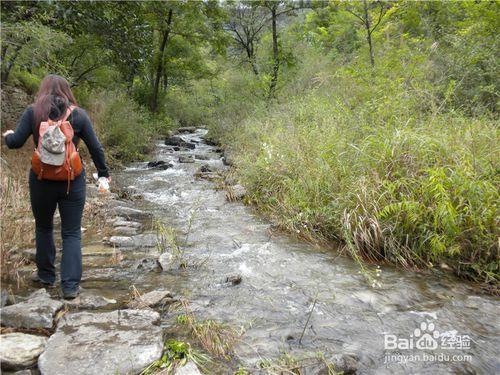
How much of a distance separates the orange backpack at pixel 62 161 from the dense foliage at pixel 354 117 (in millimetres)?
3062

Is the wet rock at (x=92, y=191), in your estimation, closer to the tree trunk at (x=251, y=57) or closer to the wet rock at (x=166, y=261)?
the wet rock at (x=166, y=261)

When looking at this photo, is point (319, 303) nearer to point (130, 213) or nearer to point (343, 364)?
point (343, 364)

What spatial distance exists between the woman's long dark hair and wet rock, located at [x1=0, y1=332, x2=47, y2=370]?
1.62 metres

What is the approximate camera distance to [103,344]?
8.47 ft

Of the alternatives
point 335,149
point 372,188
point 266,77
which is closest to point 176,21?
point 266,77

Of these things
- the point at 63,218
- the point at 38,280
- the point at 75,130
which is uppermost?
the point at 75,130

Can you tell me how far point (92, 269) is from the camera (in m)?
4.16

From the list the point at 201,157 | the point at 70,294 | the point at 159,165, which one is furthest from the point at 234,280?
the point at 201,157

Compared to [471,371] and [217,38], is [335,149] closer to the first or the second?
[471,371]

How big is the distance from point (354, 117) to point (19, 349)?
19.0 feet

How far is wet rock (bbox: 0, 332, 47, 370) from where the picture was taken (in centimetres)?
236

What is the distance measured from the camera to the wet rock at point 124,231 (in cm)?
552

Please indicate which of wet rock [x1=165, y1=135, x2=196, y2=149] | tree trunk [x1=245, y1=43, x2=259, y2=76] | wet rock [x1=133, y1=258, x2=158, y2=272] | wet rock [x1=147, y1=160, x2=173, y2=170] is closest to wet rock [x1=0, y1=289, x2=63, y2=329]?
wet rock [x1=133, y1=258, x2=158, y2=272]

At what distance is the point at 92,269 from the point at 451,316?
355cm
